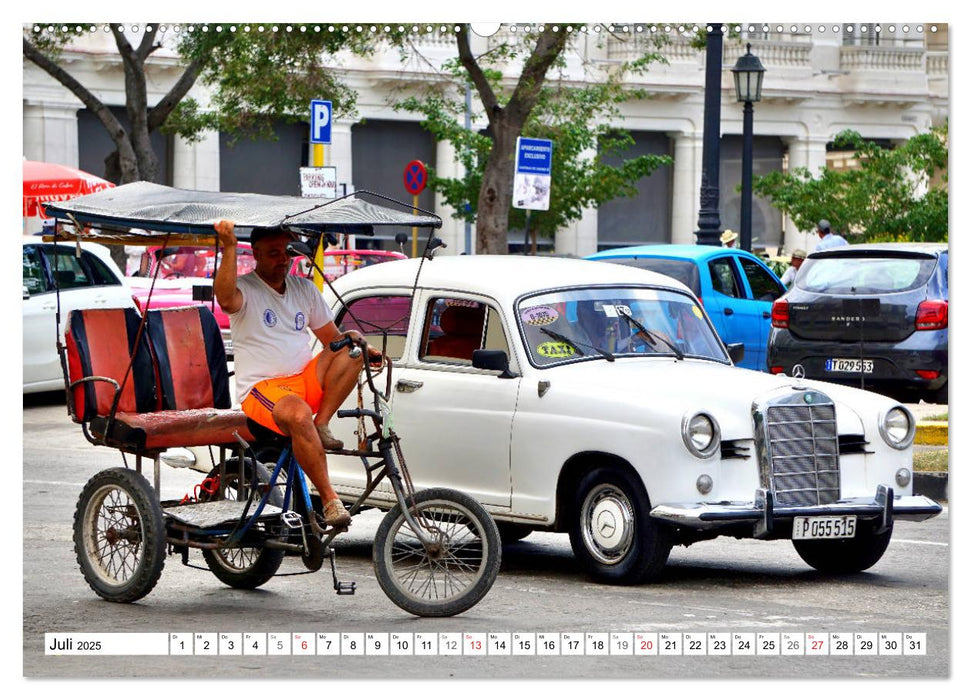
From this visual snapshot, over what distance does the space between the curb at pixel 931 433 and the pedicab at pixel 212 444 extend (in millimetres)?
5358

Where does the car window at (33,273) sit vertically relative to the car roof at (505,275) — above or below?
below

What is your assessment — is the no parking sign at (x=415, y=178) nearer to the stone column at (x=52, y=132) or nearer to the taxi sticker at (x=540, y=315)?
the stone column at (x=52, y=132)

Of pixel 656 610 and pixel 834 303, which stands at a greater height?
pixel 834 303

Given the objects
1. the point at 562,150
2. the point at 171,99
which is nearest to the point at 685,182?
the point at 562,150

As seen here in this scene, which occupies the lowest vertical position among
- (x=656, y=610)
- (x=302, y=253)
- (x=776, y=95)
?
(x=656, y=610)

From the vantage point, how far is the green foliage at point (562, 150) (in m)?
26.9

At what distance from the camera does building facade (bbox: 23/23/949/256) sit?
17250 mm

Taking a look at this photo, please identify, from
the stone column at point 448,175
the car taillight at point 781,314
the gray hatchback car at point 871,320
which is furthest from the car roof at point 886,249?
the stone column at point 448,175

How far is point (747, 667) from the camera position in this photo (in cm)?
598

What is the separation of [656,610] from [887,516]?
148 cm

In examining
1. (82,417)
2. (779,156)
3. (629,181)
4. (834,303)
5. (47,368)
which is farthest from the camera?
(629,181)

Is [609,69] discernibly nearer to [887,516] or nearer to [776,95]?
[776,95]

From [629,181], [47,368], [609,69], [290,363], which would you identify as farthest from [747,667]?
[629,181]

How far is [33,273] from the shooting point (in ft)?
50.7
